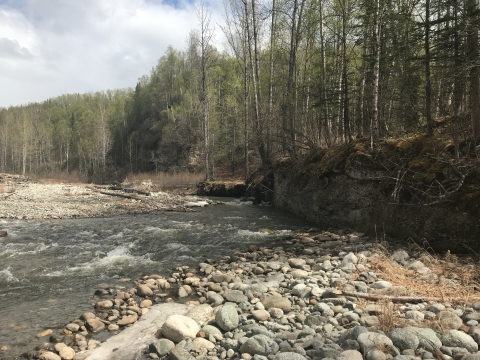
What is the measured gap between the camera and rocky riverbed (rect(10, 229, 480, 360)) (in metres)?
3.43

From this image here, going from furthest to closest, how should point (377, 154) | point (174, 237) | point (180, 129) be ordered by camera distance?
point (180, 129), point (174, 237), point (377, 154)

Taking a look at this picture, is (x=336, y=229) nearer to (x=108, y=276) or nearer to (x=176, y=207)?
(x=108, y=276)

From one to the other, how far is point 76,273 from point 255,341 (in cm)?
482

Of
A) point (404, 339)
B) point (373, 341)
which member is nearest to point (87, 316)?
point (373, 341)

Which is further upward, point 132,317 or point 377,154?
point 377,154

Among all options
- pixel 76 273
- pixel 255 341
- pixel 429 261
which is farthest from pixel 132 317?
pixel 429 261

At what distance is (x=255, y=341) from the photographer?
3.62 meters

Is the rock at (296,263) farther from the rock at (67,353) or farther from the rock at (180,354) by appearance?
the rock at (67,353)

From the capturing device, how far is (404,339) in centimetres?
334

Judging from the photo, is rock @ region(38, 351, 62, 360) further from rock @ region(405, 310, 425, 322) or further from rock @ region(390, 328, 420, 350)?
rock @ region(405, 310, 425, 322)

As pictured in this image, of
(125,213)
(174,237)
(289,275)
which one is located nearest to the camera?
(289,275)

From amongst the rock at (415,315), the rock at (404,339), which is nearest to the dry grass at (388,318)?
the rock at (415,315)

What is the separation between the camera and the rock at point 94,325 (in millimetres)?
4625

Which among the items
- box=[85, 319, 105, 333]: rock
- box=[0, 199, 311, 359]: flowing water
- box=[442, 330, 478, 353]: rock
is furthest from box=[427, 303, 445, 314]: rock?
box=[0, 199, 311, 359]: flowing water
